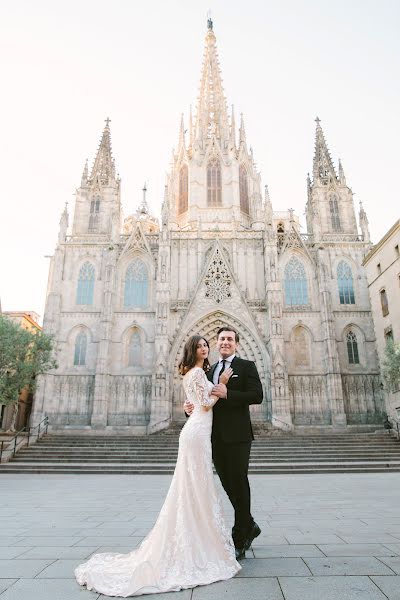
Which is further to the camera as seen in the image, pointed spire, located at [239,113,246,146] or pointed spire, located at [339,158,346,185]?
pointed spire, located at [239,113,246,146]

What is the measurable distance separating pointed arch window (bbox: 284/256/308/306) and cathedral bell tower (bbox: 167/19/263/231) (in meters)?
5.50

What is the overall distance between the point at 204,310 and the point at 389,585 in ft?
87.3

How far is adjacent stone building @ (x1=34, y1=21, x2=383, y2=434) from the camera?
27.8 metres

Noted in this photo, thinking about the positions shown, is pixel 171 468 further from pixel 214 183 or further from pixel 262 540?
pixel 214 183

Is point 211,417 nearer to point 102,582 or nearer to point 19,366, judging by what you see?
point 102,582

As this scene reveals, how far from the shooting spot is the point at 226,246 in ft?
107

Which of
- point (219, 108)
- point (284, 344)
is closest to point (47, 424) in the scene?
point (284, 344)

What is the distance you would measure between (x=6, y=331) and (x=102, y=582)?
17687mm

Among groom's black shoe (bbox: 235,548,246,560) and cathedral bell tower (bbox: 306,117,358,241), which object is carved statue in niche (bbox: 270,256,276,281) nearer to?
cathedral bell tower (bbox: 306,117,358,241)

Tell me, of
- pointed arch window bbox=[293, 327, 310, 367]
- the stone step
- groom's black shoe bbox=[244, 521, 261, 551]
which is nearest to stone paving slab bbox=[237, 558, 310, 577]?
groom's black shoe bbox=[244, 521, 261, 551]

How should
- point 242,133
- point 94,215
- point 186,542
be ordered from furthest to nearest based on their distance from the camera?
point 242,133 → point 94,215 → point 186,542

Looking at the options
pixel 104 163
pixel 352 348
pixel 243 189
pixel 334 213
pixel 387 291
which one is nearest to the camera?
pixel 387 291

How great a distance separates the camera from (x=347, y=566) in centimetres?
397

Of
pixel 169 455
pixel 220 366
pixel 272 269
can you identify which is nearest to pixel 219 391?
pixel 220 366
